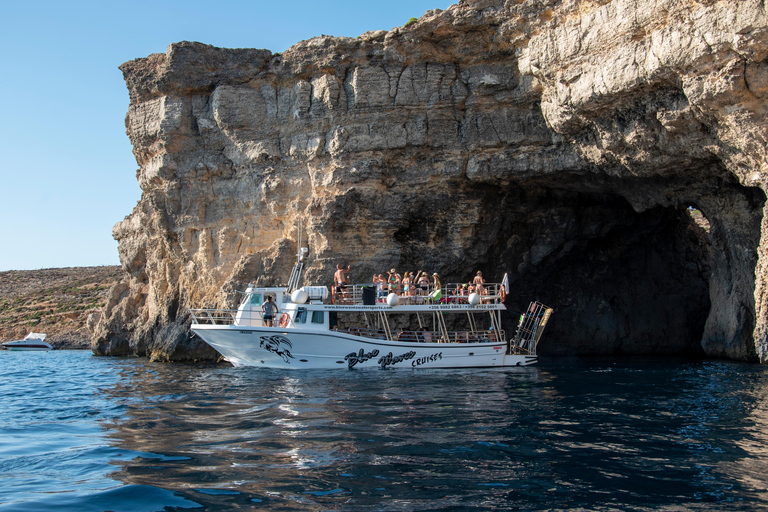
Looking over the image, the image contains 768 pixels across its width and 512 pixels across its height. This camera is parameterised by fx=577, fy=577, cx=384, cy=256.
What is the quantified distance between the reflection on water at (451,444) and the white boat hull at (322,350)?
3.56m

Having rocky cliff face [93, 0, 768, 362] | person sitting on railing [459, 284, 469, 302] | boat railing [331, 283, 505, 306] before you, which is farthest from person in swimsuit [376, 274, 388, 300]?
person sitting on railing [459, 284, 469, 302]

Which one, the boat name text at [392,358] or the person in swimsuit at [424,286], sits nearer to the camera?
the boat name text at [392,358]

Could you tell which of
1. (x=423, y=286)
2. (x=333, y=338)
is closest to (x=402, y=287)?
(x=423, y=286)

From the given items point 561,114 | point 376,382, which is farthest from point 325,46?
point 376,382

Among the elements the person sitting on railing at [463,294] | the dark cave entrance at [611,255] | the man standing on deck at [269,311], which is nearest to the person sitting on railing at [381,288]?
the person sitting on railing at [463,294]

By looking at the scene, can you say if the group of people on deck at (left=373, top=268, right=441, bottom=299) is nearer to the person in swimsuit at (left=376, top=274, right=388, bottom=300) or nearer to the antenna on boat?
the person in swimsuit at (left=376, top=274, right=388, bottom=300)

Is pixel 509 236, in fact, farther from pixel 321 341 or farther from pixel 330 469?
pixel 330 469

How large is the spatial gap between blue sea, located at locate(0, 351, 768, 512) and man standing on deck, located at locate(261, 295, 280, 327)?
4.58 m

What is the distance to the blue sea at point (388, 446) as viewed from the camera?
6137 millimetres

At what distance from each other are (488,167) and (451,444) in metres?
15.4

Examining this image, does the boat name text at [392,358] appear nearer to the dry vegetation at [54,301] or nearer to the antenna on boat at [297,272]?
the antenna on boat at [297,272]

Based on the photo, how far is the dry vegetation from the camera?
149 feet

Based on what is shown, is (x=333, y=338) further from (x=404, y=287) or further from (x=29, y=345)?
(x=29, y=345)

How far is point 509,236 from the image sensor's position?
24.7m
